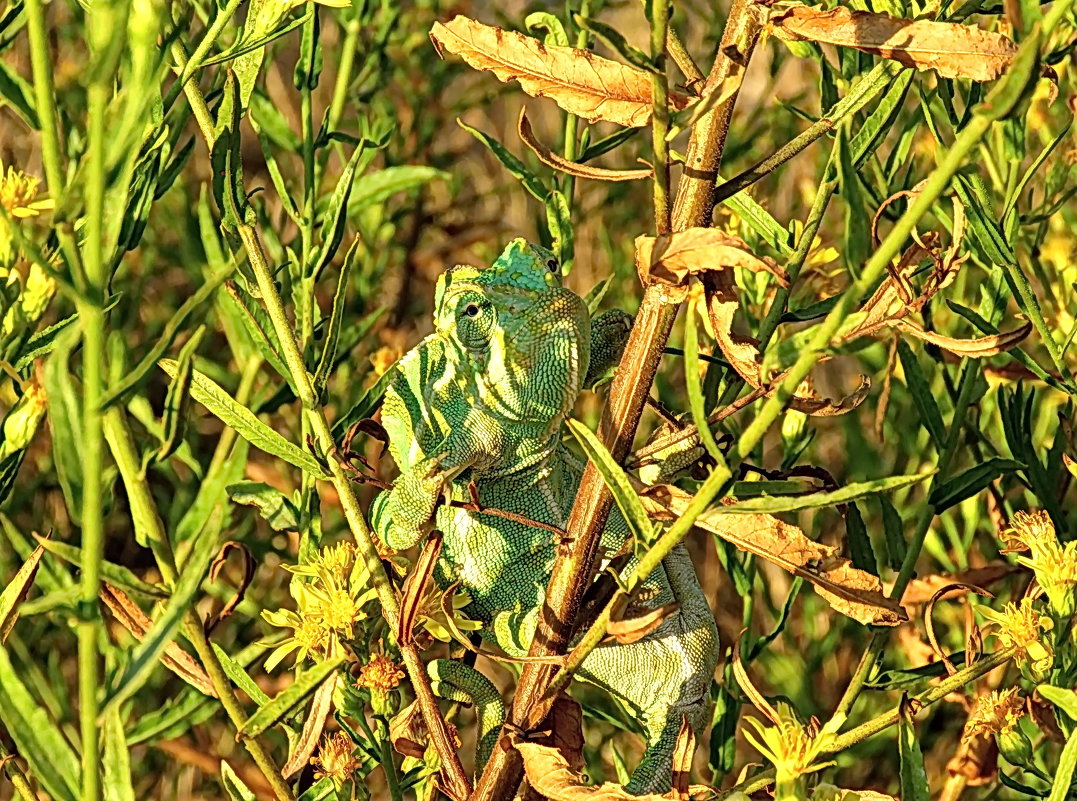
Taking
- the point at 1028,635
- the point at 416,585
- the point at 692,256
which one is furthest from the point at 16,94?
the point at 1028,635

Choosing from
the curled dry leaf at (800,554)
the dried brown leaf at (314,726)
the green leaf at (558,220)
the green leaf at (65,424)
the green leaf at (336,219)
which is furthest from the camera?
the green leaf at (558,220)

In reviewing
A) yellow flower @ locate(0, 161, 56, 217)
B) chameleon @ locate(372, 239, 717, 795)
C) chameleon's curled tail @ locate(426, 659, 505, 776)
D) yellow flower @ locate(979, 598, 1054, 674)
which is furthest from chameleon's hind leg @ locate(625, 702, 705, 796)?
yellow flower @ locate(0, 161, 56, 217)

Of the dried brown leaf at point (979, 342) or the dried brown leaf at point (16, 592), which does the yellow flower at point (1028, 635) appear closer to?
the dried brown leaf at point (979, 342)

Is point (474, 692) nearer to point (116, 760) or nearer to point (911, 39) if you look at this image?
point (116, 760)

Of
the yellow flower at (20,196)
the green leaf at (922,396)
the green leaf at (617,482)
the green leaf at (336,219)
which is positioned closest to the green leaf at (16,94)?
the yellow flower at (20,196)

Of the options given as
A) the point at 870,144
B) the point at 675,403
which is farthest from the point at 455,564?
the point at 675,403

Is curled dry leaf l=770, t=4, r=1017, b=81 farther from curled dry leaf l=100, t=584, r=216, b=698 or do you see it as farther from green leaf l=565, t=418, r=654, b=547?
curled dry leaf l=100, t=584, r=216, b=698
